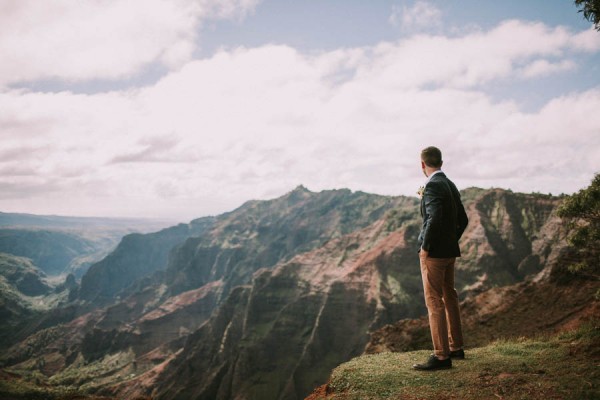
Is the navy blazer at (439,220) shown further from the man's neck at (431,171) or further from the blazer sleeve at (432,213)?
the man's neck at (431,171)

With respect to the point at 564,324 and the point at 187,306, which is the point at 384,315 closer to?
the point at 564,324

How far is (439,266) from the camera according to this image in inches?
264

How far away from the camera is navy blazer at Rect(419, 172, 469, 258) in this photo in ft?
21.6

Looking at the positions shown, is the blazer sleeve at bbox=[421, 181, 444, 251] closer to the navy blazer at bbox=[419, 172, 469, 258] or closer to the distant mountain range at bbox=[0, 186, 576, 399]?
the navy blazer at bbox=[419, 172, 469, 258]

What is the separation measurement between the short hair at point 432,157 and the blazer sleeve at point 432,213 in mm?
493

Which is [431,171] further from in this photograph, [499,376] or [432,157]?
[499,376]

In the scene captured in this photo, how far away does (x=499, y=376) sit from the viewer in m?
6.02

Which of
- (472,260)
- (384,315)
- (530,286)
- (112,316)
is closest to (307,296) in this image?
Result: (384,315)

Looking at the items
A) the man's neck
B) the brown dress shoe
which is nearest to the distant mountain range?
the brown dress shoe

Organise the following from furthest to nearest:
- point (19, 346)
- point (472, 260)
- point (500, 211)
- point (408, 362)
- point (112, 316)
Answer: point (112, 316)
point (19, 346)
point (500, 211)
point (472, 260)
point (408, 362)

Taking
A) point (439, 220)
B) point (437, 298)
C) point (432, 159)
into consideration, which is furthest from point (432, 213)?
point (437, 298)

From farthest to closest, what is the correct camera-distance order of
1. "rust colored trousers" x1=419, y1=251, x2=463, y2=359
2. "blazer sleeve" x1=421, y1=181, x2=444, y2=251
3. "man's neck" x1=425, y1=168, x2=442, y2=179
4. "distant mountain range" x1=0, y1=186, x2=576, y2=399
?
"distant mountain range" x1=0, y1=186, x2=576, y2=399 → "man's neck" x1=425, y1=168, x2=442, y2=179 → "rust colored trousers" x1=419, y1=251, x2=463, y2=359 → "blazer sleeve" x1=421, y1=181, x2=444, y2=251

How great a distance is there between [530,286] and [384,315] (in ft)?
149

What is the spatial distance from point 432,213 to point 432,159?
1.15 m
